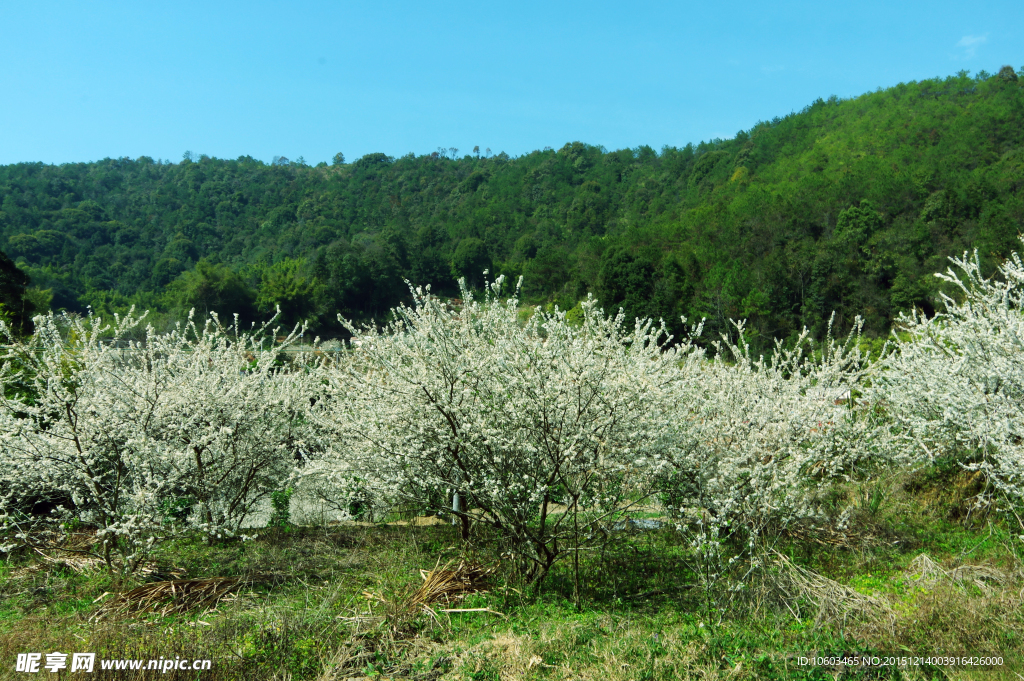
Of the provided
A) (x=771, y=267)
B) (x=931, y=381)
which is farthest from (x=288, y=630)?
(x=771, y=267)

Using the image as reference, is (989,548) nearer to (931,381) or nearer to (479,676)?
(931,381)

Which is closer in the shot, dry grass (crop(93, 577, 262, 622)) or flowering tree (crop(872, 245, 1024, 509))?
dry grass (crop(93, 577, 262, 622))

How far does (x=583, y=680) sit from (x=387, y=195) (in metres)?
98.7

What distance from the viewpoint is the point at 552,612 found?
17.3ft

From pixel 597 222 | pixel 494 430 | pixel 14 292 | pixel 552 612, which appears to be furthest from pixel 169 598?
pixel 597 222

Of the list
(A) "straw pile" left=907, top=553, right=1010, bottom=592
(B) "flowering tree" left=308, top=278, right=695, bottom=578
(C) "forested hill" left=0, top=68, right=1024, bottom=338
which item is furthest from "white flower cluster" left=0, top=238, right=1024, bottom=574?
(C) "forested hill" left=0, top=68, right=1024, bottom=338

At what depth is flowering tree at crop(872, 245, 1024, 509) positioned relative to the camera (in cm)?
627

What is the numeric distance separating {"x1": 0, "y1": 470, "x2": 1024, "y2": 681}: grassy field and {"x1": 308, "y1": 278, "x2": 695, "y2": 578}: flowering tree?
2.38 feet

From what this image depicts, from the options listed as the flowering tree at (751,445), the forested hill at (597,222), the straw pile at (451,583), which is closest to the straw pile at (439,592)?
the straw pile at (451,583)

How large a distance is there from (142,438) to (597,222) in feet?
257

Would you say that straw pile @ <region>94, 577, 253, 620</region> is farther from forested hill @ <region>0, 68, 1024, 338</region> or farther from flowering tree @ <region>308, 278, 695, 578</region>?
forested hill @ <region>0, 68, 1024, 338</region>

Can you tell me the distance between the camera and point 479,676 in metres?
4.18

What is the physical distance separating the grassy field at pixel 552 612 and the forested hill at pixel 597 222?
30571 millimetres

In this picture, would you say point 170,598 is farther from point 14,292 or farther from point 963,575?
point 14,292
